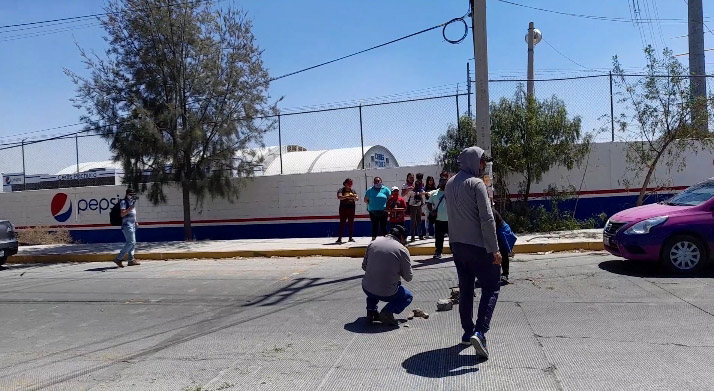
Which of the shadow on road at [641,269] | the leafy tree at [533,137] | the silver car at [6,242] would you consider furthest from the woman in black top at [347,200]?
the silver car at [6,242]

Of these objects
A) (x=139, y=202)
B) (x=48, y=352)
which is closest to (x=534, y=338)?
(x=48, y=352)

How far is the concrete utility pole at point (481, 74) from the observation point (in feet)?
41.1

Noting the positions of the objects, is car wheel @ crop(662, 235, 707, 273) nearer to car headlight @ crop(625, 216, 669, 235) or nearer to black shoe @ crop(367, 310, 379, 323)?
car headlight @ crop(625, 216, 669, 235)

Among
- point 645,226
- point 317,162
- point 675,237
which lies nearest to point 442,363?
point 645,226

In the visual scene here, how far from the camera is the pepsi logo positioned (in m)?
22.2

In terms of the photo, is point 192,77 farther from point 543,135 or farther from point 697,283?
point 697,283

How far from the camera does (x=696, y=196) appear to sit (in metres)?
10.1

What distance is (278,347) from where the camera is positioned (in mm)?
6535

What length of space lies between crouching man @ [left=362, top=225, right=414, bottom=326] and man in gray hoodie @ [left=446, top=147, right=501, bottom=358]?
1314 millimetres

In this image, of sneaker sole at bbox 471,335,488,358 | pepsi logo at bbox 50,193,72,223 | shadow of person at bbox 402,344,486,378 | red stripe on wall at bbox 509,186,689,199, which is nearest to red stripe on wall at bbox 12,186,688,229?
red stripe on wall at bbox 509,186,689,199

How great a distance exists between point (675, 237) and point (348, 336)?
561 centimetres

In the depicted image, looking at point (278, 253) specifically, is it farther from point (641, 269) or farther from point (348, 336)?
point (348, 336)

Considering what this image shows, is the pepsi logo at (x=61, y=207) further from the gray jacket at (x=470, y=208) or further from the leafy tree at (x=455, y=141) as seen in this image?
the gray jacket at (x=470, y=208)

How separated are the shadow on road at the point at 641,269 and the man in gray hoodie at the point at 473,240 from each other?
496cm
